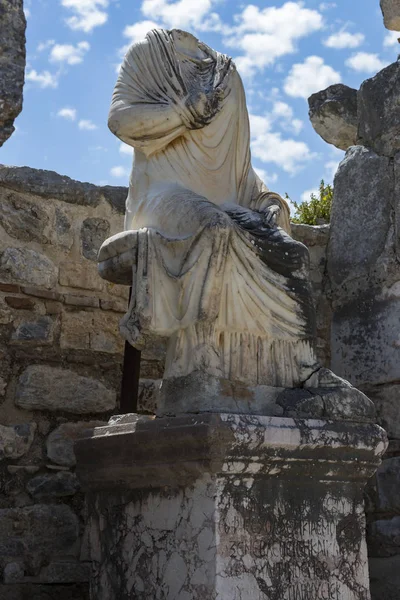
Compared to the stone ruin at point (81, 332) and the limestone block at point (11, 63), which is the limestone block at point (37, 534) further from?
the limestone block at point (11, 63)

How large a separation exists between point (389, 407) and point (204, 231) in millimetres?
1679

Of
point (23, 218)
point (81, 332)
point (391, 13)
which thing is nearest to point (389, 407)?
point (81, 332)

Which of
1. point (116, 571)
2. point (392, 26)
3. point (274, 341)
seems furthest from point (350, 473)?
point (392, 26)

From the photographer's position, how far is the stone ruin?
12.8 feet

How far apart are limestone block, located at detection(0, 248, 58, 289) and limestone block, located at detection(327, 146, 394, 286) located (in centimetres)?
155

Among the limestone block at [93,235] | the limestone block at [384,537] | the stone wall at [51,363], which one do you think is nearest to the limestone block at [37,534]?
the stone wall at [51,363]

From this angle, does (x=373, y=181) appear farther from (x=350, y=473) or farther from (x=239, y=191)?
(x=350, y=473)

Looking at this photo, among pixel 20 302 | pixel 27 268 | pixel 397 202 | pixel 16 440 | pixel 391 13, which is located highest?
pixel 391 13

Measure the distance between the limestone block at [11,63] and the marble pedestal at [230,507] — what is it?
2.02 meters

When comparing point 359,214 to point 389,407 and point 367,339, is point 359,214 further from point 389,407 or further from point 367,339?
point 389,407

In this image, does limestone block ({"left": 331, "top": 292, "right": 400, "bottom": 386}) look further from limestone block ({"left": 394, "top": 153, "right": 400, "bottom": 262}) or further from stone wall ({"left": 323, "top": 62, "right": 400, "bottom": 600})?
limestone block ({"left": 394, "top": 153, "right": 400, "bottom": 262})

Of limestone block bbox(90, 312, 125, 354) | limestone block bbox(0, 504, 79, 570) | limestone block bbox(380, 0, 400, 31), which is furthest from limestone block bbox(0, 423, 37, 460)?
limestone block bbox(380, 0, 400, 31)

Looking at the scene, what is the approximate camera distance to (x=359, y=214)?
468cm

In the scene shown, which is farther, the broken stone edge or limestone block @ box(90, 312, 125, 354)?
limestone block @ box(90, 312, 125, 354)
